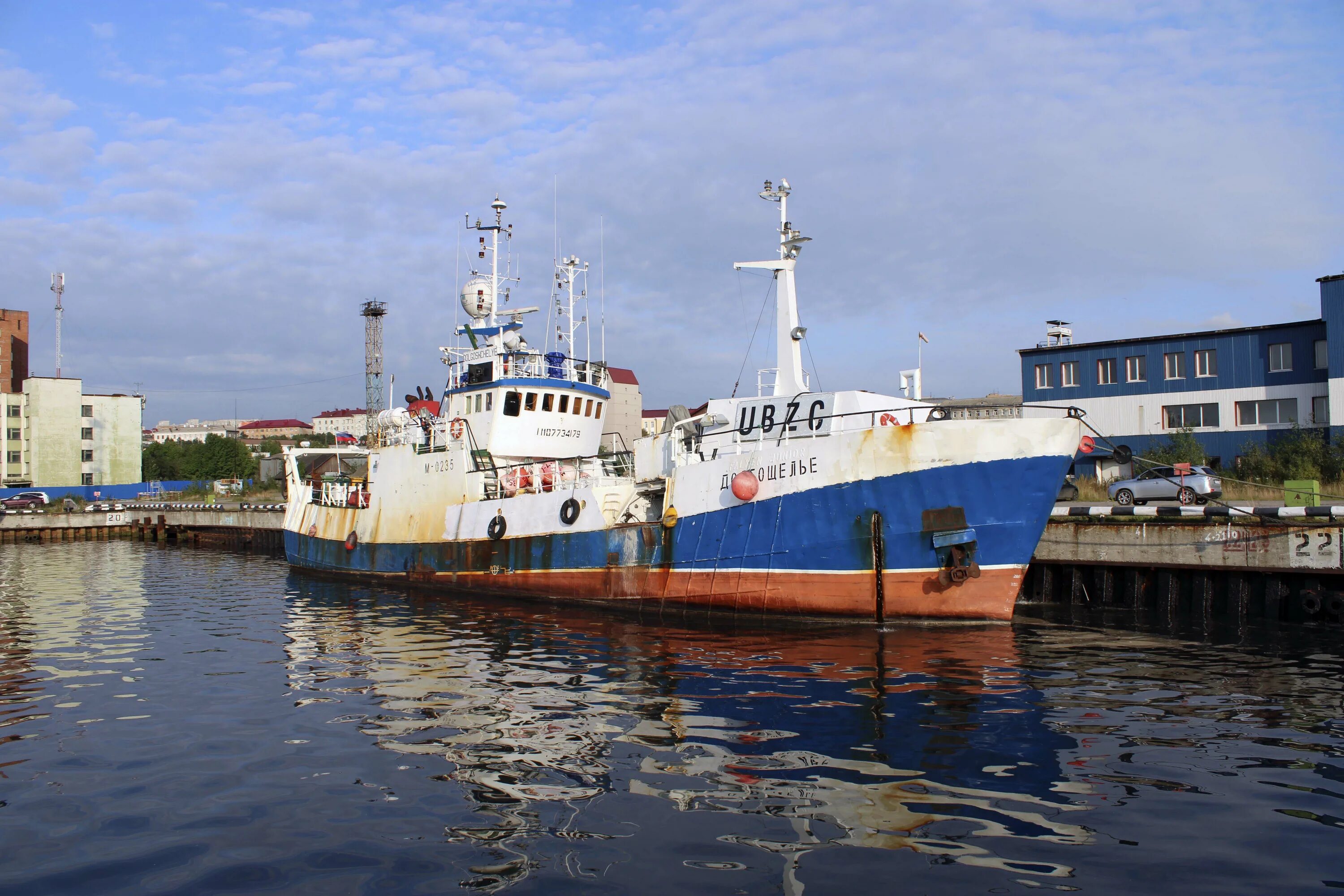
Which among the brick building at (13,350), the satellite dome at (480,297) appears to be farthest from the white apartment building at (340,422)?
the satellite dome at (480,297)

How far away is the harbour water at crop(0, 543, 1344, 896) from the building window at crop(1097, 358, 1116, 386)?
22.5 meters

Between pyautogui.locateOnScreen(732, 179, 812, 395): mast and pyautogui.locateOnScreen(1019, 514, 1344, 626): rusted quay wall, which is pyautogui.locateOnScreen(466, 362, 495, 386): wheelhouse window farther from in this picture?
pyautogui.locateOnScreen(1019, 514, 1344, 626): rusted quay wall

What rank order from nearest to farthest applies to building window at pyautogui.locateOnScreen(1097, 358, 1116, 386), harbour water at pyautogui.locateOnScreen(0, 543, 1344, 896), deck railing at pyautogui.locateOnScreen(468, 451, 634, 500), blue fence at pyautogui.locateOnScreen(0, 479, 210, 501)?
1. harbour water at pyautogui.locateOnScreen(0, 543, 1344, 896)
2. deck railing at pyautogui.locateOnScreen(468, 451, 634, 500)
3. building window at pyautogui.locateOnScreen(1097, 358, 1116, 386)
4. blue fence at pyautogui.locateOnScreen(0, 479, 210, 501)

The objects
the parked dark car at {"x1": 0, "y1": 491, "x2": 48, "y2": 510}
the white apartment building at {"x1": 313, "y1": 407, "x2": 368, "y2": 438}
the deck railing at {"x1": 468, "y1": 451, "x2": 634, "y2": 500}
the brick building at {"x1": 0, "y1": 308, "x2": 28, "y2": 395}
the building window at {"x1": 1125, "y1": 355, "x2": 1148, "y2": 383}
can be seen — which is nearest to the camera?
the deck railing at {"x1": 468, "y1": 451, "x2": 634, "y2": 500}

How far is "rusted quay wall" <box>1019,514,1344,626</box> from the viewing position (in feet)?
52.9

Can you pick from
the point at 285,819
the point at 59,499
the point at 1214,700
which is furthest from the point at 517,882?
the point at 59,499

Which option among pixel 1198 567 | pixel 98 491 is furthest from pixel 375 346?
pixel 1198 567

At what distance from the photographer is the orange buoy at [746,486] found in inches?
642

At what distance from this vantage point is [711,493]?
17219 mm

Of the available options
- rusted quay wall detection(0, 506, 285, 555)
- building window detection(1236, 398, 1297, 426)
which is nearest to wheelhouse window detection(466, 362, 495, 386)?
rusted quay wall detection(0, 506, 285, 555)

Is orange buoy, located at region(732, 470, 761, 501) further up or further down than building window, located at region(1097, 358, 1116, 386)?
further down

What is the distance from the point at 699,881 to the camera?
19.4 feet

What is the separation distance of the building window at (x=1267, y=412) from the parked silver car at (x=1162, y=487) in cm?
873

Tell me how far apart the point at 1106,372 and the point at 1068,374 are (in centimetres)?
147
